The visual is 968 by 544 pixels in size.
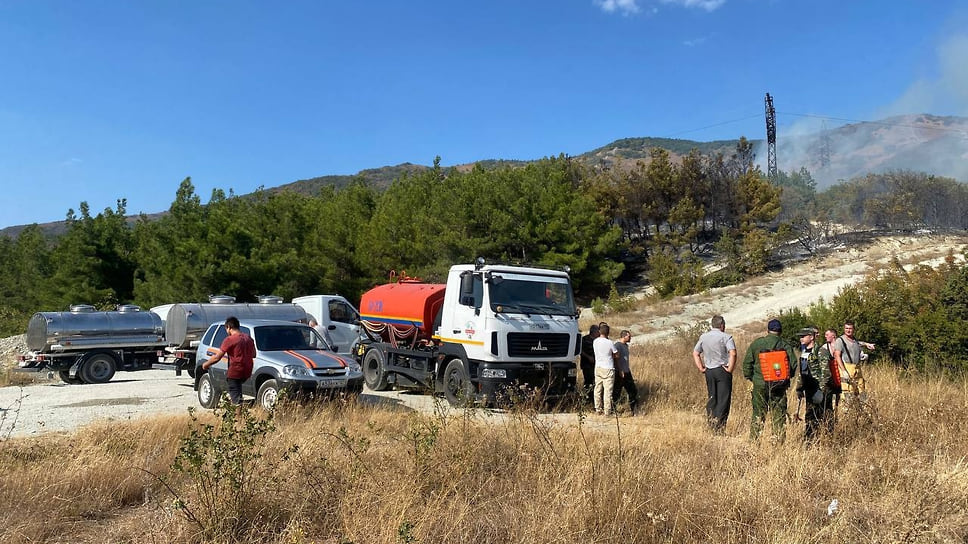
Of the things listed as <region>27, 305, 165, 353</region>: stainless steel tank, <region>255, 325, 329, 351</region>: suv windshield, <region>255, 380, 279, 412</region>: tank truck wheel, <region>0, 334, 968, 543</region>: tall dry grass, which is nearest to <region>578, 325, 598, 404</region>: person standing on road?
<region>0, 334, 968, 543</region>: tall dry grass

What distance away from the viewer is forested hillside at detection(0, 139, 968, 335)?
3356 cm

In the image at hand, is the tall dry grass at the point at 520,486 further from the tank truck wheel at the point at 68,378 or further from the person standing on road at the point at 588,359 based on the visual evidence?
the tank truck wheel at the point at 68,378

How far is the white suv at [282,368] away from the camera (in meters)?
10.6

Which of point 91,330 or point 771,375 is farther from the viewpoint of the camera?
point 91,330

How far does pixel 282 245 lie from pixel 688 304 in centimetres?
2253

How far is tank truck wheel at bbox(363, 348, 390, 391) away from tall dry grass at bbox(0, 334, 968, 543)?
7.17m

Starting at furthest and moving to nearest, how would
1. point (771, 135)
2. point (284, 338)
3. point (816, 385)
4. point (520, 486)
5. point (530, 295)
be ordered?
point (771, 135) → point (530, 295) → point (284, 338) → point (816, 385) → point (520, 486)

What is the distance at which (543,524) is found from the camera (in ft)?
15.8

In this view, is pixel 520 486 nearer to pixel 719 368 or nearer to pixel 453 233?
pixel 719 368

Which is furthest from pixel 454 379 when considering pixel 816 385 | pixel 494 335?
pixel 816 385

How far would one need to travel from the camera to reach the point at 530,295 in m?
12.9

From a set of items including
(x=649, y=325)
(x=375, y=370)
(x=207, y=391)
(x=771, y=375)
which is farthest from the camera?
(x=649, y=325)

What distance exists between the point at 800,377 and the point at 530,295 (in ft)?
17.6

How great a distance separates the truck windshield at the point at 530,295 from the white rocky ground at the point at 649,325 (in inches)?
101
